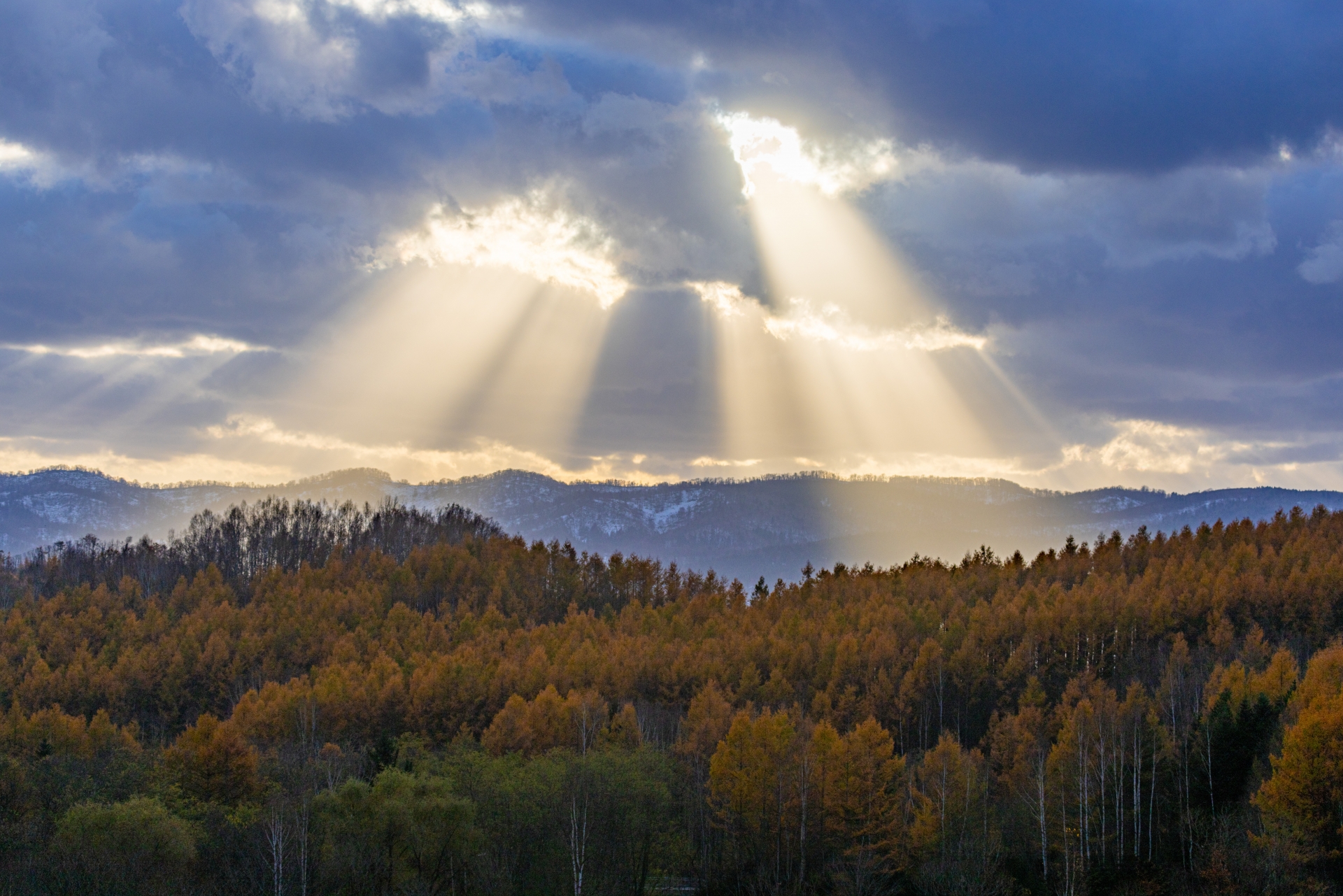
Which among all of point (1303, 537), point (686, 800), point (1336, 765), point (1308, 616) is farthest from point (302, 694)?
point (1303, 537)

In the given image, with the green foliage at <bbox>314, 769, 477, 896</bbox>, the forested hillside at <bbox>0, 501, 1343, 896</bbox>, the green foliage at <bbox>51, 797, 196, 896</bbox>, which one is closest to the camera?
the green foliage at <bbox>51, 797, 196, 896</bbox>

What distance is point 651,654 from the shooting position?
467 feet

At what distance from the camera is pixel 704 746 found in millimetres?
106562

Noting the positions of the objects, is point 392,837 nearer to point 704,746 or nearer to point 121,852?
point 121,852

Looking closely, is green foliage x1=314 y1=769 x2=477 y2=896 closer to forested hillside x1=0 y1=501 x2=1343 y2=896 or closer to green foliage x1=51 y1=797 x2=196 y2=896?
forested hillside x1=0 y1=501 x2=1343 y2=896

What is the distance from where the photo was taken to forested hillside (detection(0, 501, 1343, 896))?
76.8 m

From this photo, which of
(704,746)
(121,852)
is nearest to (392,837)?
(121,852)

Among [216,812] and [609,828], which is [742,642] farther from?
[216,812]

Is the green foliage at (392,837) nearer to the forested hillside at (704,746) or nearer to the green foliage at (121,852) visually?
the forested hillside at (704,746)

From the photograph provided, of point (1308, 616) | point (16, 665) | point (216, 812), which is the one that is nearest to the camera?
point (216, 812)

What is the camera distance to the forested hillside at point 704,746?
252 feet

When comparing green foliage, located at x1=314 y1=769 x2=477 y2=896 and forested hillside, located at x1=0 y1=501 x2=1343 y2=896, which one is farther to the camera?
forested hillside, located at x1=0 y1=501 x2=1343 y2=896

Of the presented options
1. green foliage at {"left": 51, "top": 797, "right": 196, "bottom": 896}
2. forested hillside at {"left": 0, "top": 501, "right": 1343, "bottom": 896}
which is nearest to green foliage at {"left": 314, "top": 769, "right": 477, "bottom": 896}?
forested hillside at {"left": 0, "top": 501, "right": 1343, "bottom": 896}

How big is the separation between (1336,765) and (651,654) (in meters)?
83.3
